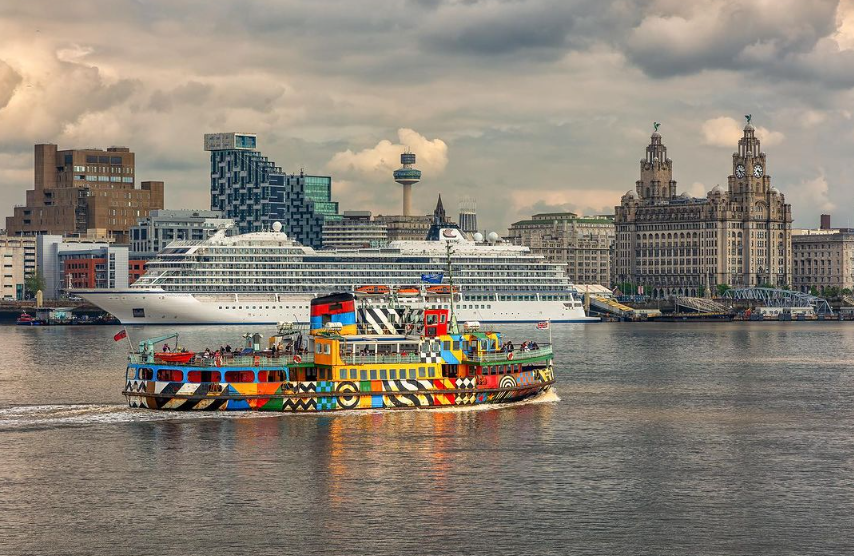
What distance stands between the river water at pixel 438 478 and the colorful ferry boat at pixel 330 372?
116 centimetres

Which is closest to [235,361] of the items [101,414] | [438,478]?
[101,414]

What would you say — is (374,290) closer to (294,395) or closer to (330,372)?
(330,372)

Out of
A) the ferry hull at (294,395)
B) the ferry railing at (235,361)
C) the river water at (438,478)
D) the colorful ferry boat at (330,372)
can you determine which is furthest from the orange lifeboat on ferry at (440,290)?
the ferry railing at (235,361)

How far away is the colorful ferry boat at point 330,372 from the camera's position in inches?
3051

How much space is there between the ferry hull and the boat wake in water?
1.43 feet

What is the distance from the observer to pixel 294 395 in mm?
77750

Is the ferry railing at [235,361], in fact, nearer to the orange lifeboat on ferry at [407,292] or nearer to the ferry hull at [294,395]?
the ferry hull at [294,395]

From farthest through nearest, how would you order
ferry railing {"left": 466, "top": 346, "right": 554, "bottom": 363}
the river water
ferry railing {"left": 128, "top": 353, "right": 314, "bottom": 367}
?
ferry railing {"left": 466, "top": 346, "right": 554, "bottom": 363}
ferry railing {"left": 128, "top": 353, "right": 314, "bottom": 367}
the river water

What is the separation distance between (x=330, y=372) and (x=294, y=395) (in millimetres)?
2367

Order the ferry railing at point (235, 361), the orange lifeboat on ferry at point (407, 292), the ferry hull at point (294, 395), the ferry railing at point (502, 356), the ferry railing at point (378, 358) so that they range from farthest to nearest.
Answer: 1. the orange lifeboat on ferry at point (407, 292)
2. the ferry railing at point (502, 356)
3. the ferry railing at point (378, 358)
4. the ferry hull at point (294, 395)
5. the ferry railing at point (235, 361)

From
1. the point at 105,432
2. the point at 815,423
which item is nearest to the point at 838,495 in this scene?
the point at 815,423

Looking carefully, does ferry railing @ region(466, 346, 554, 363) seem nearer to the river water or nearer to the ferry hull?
the ferry hull

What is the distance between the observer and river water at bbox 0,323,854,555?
51.4 metres

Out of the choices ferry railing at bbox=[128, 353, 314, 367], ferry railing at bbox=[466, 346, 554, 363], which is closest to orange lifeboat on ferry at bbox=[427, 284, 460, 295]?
ferry railing at bbox=[466, 346, 554, 363]
